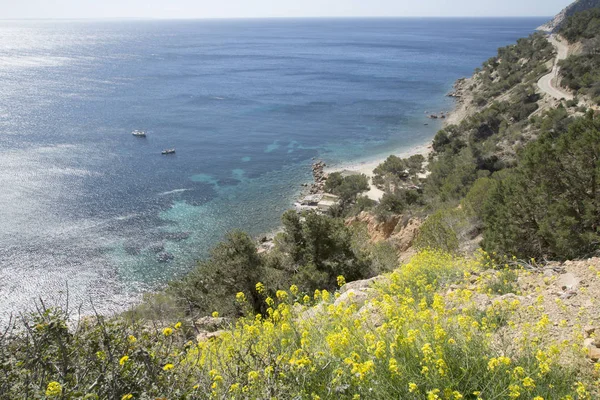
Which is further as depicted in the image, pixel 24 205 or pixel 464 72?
pixel 464 72

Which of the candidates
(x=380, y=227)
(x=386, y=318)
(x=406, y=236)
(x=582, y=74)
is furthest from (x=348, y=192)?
(x=582, y=74)

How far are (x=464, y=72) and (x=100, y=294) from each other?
10554cm

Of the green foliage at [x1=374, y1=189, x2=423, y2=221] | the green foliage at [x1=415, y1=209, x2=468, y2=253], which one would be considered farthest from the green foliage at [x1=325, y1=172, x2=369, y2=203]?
the green foliage at [x1=415, y1=209, x2=468, y2=253]

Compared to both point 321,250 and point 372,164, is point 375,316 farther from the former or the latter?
point 372,164

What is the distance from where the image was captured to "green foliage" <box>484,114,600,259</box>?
12.5 meters

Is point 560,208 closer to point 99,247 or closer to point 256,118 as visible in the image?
point 99,247

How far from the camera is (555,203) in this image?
43.9 ft

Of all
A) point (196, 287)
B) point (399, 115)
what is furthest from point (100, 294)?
point (399, 115)

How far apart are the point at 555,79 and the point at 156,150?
55.2 m

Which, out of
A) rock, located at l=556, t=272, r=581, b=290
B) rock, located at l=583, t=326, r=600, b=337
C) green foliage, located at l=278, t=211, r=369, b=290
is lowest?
green foliage, located at l=278, t=211, r=369, b=290

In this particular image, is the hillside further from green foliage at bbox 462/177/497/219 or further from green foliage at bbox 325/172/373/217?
green foliage at bbox 325/172/373/217

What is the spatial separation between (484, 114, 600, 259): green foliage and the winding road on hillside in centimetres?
3768

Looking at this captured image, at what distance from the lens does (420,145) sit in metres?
55.3

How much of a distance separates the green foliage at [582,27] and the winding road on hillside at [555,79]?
5.39 feet
